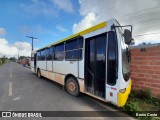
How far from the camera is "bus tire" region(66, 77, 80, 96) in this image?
5877 millimetres

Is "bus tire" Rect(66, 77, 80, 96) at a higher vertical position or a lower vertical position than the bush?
higher

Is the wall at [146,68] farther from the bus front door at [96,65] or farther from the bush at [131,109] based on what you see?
the bus front door at [96,65]

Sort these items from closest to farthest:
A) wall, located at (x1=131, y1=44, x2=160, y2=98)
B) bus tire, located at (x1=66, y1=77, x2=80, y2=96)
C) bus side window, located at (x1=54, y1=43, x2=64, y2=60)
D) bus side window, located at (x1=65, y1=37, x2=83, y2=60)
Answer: wall, located at (x1=131, y1=44, x2=160, y2=98) < bus side window, located at (x1=65, y1=37, x2=83, y2=60) < bus tire, located at (x1=66, y1=77, x2=80, y2=96) < bus side window, located at (x1=54, y1=43, x2=64, y2=60)

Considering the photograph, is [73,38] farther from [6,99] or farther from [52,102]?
[6,99]

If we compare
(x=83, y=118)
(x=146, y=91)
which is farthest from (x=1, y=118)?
(x=146, y=91)

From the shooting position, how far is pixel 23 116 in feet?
13.3

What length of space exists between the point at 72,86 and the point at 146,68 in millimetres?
3620

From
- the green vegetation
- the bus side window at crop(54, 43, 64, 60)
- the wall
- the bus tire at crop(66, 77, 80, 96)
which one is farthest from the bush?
the bus side window at crop(54, 43, 64, 60)

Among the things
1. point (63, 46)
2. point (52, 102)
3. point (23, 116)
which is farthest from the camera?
point (63, 46)

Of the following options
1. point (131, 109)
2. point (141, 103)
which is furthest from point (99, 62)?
point (141, 103)

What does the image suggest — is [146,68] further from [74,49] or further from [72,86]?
[72,86]

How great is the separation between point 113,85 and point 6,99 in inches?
194

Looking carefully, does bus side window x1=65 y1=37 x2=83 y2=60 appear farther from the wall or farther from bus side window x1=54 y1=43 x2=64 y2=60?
the wall

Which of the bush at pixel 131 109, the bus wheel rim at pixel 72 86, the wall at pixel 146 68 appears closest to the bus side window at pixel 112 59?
the bush at pixel 131 109
